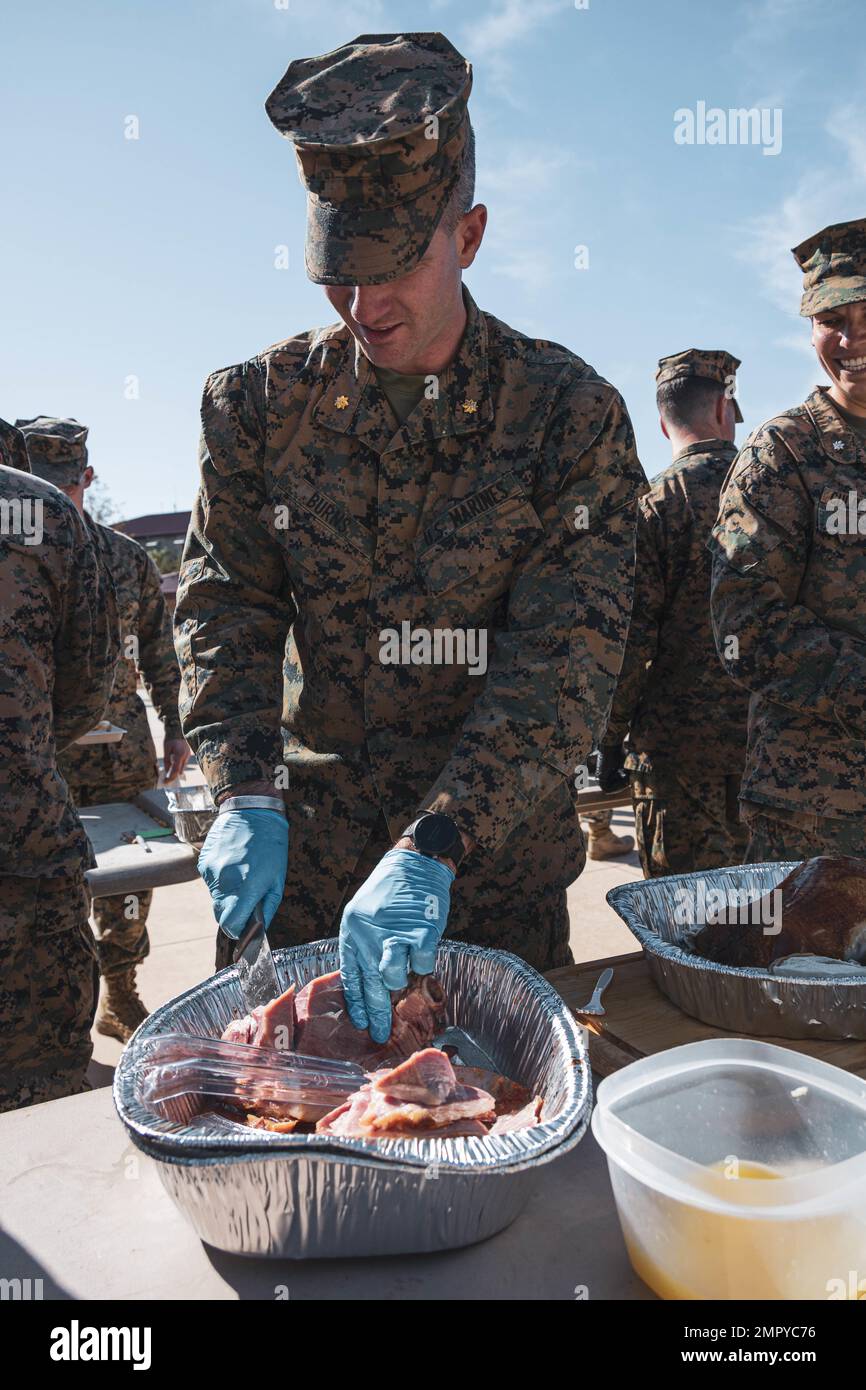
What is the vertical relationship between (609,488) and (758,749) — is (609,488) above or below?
above

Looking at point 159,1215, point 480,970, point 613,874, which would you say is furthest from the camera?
point 613,874

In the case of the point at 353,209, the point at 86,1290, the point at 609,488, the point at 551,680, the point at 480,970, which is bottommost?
the point at 86,1290

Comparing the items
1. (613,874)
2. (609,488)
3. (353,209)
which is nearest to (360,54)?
(353,209)

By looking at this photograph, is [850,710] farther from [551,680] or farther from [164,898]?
[164,898]

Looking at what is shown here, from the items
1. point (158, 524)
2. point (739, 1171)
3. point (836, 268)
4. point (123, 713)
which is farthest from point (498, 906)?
point (158, 524)

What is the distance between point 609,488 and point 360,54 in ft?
2.75

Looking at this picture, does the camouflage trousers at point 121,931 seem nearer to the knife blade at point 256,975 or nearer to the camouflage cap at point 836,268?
the knife blade at point 256,975

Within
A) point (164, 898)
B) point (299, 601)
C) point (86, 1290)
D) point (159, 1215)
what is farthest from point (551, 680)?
point (164, 898)

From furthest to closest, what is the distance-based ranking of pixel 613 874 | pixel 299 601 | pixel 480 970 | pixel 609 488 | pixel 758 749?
1. pixel 613 874
2. pixel 758 749
3. pixel 299 601
4. pixel 609 488
5. pixel 480 970

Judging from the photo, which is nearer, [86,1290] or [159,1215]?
[86,1290]

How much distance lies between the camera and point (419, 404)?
6.15 feet

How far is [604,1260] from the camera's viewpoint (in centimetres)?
110

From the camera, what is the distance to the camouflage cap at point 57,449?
14.4 feet

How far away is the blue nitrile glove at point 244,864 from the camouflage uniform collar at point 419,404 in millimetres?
736
